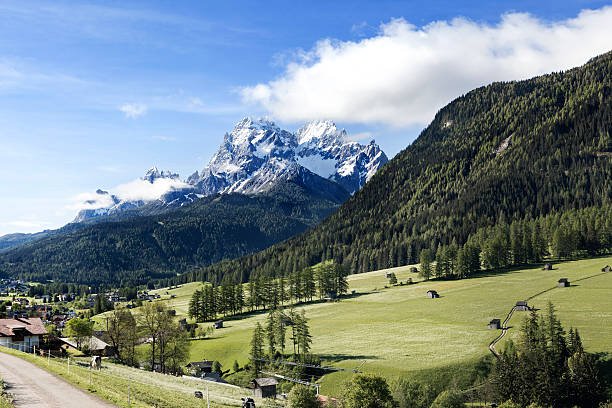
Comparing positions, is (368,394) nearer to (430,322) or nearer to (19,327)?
(430,322)

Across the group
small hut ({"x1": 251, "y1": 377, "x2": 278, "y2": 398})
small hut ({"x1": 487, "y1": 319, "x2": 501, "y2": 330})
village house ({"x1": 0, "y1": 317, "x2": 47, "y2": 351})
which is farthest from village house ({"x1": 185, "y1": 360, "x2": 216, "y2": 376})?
small hut ({"x1": 487, "y1": 319, "x2": 501, "y2": 330})

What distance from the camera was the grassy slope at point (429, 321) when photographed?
7944 centimetres

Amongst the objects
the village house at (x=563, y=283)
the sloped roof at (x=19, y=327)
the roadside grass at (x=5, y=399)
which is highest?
the roadside grass at (x=5, y=399)

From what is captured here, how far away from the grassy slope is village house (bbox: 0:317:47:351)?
4115cm

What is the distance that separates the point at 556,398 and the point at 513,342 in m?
14.6

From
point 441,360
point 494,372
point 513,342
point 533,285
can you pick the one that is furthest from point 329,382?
point 533,285

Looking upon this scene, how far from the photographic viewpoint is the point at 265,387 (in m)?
77.8

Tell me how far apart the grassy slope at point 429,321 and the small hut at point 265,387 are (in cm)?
954

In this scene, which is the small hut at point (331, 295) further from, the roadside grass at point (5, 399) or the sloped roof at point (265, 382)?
the roadside grass at point (5, 399)

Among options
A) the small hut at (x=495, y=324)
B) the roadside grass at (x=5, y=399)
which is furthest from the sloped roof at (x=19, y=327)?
the small hut at (x=495, y=324)

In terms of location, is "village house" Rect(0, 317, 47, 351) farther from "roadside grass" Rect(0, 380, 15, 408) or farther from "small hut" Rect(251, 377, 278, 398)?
"roadside grass" Rect(0, 380, 15, 408)

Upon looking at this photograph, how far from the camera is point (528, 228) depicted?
175 meters

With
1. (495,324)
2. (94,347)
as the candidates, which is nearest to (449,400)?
(495,324)

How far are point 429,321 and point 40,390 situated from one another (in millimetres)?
89239
